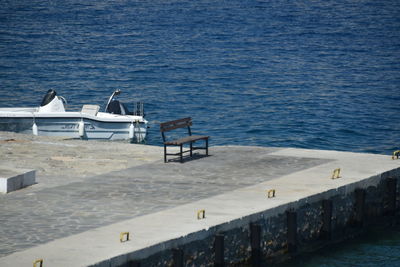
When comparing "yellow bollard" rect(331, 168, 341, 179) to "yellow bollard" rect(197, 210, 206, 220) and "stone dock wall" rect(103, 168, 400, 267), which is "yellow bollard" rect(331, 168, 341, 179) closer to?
"stone dock wall" rect(103, 168, 400, 267)

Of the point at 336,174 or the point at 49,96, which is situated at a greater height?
the point at 49,96

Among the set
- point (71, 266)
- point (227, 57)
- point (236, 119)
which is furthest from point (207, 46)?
point (71, 266)

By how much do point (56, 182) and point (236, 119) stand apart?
24192mm

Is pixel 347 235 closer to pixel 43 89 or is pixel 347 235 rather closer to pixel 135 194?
pixel 135 194

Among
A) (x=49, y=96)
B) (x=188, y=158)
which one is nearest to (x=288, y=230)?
(x=188, y=158)

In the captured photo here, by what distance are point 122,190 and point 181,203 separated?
70.6 inches

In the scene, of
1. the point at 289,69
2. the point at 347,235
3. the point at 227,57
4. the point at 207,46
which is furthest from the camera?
the point at 207,46

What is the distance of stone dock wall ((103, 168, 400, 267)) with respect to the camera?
57.4ft

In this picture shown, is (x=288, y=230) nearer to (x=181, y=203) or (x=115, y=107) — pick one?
(x=181, y=203)

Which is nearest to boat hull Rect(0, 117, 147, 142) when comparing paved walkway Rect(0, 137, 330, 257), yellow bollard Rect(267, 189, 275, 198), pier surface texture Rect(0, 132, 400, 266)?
pier surface texture Rect(0, 132, 400, 266)

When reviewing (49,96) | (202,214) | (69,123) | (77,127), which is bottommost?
(77,127)

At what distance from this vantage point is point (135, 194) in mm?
21125

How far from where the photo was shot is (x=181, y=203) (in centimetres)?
2023

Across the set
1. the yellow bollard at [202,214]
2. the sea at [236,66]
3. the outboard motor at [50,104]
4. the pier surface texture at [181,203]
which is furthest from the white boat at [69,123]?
the yellow bollard at [202,214]
